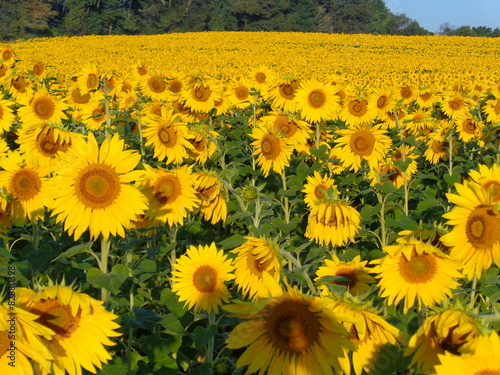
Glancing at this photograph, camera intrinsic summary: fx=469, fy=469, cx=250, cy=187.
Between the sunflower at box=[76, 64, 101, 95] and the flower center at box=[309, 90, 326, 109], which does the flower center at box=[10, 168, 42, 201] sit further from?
the flower center at box=[309, 90, 326, 109]

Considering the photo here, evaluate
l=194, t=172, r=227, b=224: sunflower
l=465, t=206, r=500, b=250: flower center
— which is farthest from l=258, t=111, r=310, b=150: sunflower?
l=465, t=206, r=500, b=250: flower center

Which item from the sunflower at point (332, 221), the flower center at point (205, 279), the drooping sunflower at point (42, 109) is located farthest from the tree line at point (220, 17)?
the flower center at point (205, 279)

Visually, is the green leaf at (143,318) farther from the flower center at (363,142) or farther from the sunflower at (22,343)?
the flower center at (363,142)

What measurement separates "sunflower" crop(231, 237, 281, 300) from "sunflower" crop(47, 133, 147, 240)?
56 centimetres

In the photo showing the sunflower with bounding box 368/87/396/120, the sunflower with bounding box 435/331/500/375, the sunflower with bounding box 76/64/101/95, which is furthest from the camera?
the sunflower with bounding box 368/87/396/120

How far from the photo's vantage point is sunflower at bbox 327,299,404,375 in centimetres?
167

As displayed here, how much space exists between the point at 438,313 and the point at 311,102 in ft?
14.0

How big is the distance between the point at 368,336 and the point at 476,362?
69 centimetres

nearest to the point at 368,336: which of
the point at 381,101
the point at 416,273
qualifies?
the point at 416,273

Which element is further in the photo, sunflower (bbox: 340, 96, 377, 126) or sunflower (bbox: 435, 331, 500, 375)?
sunflower (bbox: 340, 96, 377, 126)

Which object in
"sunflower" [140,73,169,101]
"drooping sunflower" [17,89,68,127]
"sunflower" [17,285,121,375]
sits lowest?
"sunflower" [17,285,121,375]

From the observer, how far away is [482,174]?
2.61 m

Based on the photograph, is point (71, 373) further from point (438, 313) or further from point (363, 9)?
point (363, 9)

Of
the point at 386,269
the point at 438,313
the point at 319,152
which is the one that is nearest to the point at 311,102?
the point at 319,152
